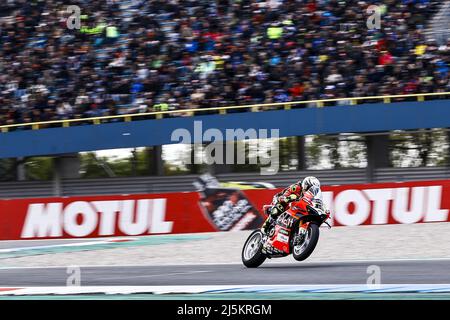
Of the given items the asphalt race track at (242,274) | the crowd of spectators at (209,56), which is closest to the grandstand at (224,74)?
the crowd of spectators at (209,56)

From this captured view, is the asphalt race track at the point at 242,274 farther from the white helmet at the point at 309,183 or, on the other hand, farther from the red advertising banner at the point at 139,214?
the red advertising banner at the point at 139,214

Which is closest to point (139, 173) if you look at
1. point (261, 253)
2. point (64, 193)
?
point (64, 193)

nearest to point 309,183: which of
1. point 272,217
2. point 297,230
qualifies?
point 297,230

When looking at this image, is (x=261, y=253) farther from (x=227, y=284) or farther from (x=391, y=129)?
(x=391, y=129)

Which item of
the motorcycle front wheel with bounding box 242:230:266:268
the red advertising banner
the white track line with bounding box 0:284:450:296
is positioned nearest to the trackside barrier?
the red advertising banner

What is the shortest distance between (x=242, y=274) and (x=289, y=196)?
1284mm

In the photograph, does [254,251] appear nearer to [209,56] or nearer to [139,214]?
[139,214]

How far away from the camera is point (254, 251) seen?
11711 mm

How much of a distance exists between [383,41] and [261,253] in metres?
11.3

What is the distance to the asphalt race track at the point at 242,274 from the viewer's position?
1049 cm

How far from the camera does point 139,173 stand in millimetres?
26344

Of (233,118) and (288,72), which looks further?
(233,118)

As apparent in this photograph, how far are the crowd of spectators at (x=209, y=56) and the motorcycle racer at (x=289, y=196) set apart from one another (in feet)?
35.1

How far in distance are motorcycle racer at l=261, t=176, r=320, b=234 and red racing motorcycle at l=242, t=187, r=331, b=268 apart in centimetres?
5
